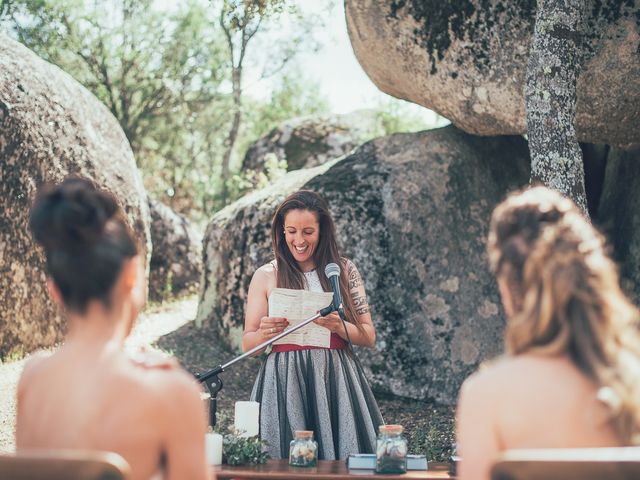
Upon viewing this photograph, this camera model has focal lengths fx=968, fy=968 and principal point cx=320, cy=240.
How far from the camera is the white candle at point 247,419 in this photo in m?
3.98

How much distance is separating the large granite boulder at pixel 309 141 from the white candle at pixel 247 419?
28.4ft

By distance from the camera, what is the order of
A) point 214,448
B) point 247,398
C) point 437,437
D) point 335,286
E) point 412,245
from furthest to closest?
point 412,245, point 247,398, point 437,437, point 335,286, point 214,448

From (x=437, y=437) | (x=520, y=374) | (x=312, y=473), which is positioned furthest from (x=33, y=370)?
(x=437, y=437)

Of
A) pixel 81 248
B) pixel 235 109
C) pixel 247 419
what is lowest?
pixel 247 419

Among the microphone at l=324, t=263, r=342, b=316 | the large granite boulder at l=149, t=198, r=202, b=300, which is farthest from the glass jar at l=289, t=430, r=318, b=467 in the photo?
the large granite boulder at l=149, t=198, r=202, b=300

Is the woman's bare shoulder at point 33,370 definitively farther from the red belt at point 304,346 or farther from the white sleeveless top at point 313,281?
the white sleeveless top at point 313,281

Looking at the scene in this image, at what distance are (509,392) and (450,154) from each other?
5893 mm

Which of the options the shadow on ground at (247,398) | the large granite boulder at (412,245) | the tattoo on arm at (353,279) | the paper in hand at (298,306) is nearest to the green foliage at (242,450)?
the paper in hand at (298,306)

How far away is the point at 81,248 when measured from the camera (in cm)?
232

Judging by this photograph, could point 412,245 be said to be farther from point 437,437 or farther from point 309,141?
point 309,141

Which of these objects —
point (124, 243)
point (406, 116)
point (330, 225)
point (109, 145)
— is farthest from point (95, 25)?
point (124, 243)

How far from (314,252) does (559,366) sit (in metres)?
2.80

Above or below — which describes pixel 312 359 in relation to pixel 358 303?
below

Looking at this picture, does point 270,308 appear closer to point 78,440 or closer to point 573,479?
point 78,440
